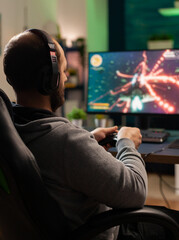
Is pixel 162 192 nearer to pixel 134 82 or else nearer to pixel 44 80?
pixel 134 82

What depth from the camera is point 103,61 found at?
6.78ft

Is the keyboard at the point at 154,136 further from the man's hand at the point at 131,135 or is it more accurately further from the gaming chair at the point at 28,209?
the gaming chair at the point at 28,209

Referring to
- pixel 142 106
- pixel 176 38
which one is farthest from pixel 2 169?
pixel 176 38

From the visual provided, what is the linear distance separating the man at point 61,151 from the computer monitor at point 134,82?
0.98 meters

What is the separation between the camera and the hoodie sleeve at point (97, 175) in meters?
0.88

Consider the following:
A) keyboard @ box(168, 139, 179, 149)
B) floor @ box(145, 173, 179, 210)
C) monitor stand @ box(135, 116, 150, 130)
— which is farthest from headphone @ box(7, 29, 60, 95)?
floor @ box(145, 173, 179, 210)

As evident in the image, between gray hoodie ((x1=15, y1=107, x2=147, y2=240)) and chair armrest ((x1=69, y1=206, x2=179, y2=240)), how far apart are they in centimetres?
2

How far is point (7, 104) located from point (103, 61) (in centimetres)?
124

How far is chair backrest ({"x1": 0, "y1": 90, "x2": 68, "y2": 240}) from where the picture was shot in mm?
812

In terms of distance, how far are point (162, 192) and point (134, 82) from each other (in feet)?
4.92

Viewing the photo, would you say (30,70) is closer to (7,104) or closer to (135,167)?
(7,104)

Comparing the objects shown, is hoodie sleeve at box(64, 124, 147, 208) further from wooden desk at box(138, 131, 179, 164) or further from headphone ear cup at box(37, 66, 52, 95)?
wooden desk at box(138, 131, 179, 164)

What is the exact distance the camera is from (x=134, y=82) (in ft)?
6.53

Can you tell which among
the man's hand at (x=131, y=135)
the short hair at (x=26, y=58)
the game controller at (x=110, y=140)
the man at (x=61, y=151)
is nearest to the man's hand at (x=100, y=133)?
the game controller at (x=110, y=140)
